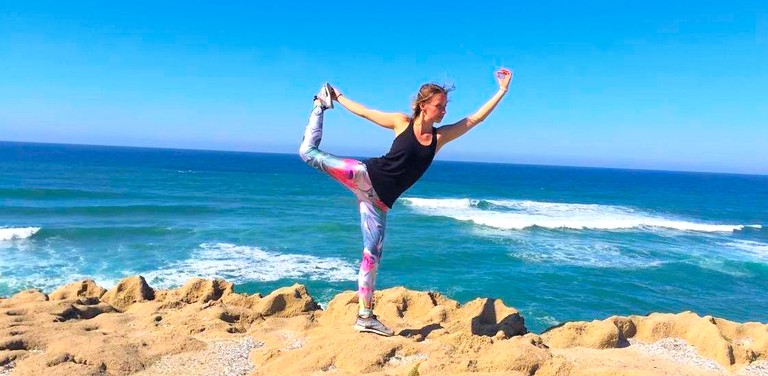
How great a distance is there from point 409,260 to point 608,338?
41.4 feet

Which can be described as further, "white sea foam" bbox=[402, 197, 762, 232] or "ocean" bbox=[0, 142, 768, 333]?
"white sea foam" bbox=[402, 197, 762, 232]

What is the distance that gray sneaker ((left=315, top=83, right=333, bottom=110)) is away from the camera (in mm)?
4293

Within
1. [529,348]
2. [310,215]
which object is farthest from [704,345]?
[310,215]

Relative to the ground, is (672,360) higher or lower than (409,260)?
higher

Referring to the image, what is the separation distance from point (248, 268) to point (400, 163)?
12207 millimetres

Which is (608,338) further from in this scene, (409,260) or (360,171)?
(409,260)

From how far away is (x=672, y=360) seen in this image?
15.2 feet

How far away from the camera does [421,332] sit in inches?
196

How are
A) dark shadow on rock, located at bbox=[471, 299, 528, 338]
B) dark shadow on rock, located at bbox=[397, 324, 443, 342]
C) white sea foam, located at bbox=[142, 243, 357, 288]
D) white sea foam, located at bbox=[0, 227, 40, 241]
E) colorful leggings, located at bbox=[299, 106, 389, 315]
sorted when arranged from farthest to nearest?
white sea foam, located at bbox=[0, 227, 40, 241], white sea foam, located at bbox=[142, 243, 357, 288], dark shadow on rock, located at bbox=[471, 299, 528, 338], dark shadow on rock, located at bbox=[397, 324, 443, 342], colorful leggings, located at bbox=[299, 106, 389, 315]

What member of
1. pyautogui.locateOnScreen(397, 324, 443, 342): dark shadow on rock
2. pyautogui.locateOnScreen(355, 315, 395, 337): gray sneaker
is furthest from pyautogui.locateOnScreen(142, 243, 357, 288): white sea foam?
pyautogui.locateOnScreen(355, 315, 395, 337): gray sneaker

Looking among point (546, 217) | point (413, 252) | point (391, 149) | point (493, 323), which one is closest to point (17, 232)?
point (413, 252)

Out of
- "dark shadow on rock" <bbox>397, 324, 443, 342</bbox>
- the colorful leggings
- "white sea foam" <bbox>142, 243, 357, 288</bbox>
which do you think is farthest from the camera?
"white sea foam" <bbox>142, 243, 357, 288</bbox>

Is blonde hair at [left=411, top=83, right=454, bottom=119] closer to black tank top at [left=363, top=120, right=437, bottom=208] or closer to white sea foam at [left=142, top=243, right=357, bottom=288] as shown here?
black tank top at [left=363, top=120, right=437, bottom=208]

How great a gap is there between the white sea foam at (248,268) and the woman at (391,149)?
10.3 m
